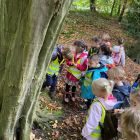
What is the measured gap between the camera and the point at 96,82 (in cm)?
462

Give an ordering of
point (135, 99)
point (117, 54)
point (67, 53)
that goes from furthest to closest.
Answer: point (117, 54) → point (67, 53) → point (135, 99)

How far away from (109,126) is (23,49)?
1.90 metres

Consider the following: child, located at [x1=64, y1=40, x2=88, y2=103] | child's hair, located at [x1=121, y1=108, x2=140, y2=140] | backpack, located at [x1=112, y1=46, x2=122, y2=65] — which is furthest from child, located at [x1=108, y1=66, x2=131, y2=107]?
backpack, located at [x1=112, y1=46, x2=122, y2=65]

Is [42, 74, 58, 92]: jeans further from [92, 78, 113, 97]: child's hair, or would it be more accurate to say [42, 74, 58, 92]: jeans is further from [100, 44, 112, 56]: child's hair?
[92, 78, 113, 97]: child's hair

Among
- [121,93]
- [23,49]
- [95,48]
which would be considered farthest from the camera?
[95,48]

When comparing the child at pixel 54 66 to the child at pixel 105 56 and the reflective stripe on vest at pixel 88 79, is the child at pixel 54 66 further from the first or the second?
the child at pixel 105 56

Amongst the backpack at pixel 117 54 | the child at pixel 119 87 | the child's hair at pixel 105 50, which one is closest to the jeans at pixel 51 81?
the child's hair at pixel 105 50

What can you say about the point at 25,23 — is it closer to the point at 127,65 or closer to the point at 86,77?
the point at 86,77

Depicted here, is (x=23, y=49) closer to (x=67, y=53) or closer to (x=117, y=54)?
(x=67, y=53)

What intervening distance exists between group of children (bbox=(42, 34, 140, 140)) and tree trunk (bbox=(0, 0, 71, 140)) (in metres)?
0.92

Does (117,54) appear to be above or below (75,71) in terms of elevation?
above

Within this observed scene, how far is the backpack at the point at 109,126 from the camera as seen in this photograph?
15.0ft

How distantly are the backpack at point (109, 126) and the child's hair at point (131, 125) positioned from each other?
150 cm

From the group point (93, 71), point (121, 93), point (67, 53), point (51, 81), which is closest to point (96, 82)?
point (121, 93)
